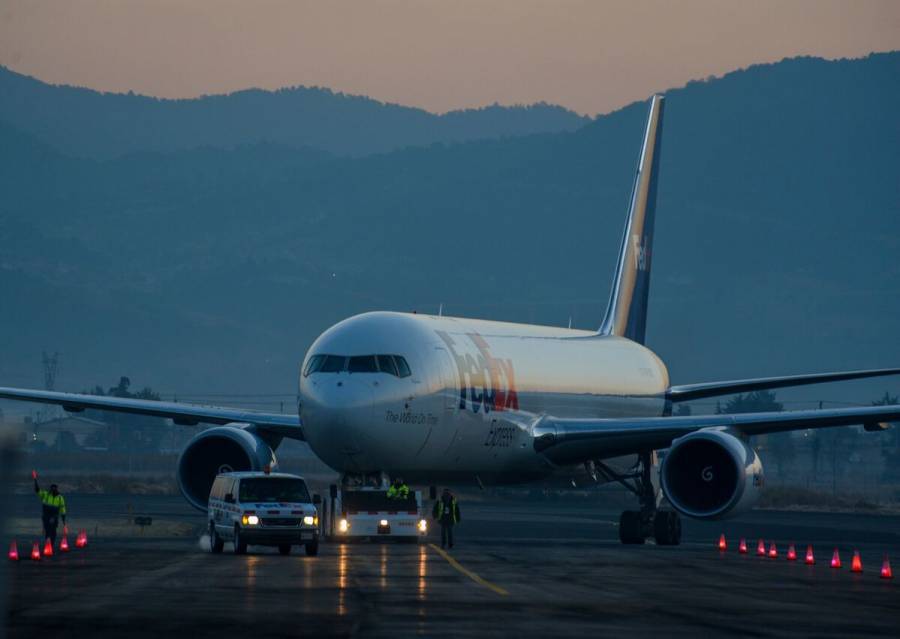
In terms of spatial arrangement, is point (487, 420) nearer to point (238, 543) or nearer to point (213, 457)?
point (213, 457)

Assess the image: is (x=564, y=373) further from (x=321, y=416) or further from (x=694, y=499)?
(x=321, y=416)

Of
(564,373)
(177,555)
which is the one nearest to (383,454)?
(177,555)

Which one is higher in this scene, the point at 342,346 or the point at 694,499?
the point at 342,346

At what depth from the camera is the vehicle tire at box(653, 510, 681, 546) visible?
148 ft

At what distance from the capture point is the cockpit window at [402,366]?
40.8 m

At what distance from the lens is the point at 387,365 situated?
4059 cm

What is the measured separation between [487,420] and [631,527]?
188 inches

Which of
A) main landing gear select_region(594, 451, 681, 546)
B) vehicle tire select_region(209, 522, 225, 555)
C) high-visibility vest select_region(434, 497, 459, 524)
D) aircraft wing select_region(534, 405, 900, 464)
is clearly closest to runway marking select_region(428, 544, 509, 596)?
high-visibility vest select_region(434, 497, 459, 524)

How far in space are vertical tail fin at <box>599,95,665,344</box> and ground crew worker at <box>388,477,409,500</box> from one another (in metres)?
16.2

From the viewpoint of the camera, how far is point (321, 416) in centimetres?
3941

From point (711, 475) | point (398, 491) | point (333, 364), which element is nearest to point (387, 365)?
point (333, 364)

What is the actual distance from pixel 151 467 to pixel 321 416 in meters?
117

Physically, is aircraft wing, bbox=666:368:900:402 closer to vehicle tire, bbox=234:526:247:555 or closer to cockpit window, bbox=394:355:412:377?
cockpit window, bbox=394:355:412:377

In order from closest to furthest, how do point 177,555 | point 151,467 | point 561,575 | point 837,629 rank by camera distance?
point 837,629
point 561,575
point 177,555
point 151,467
